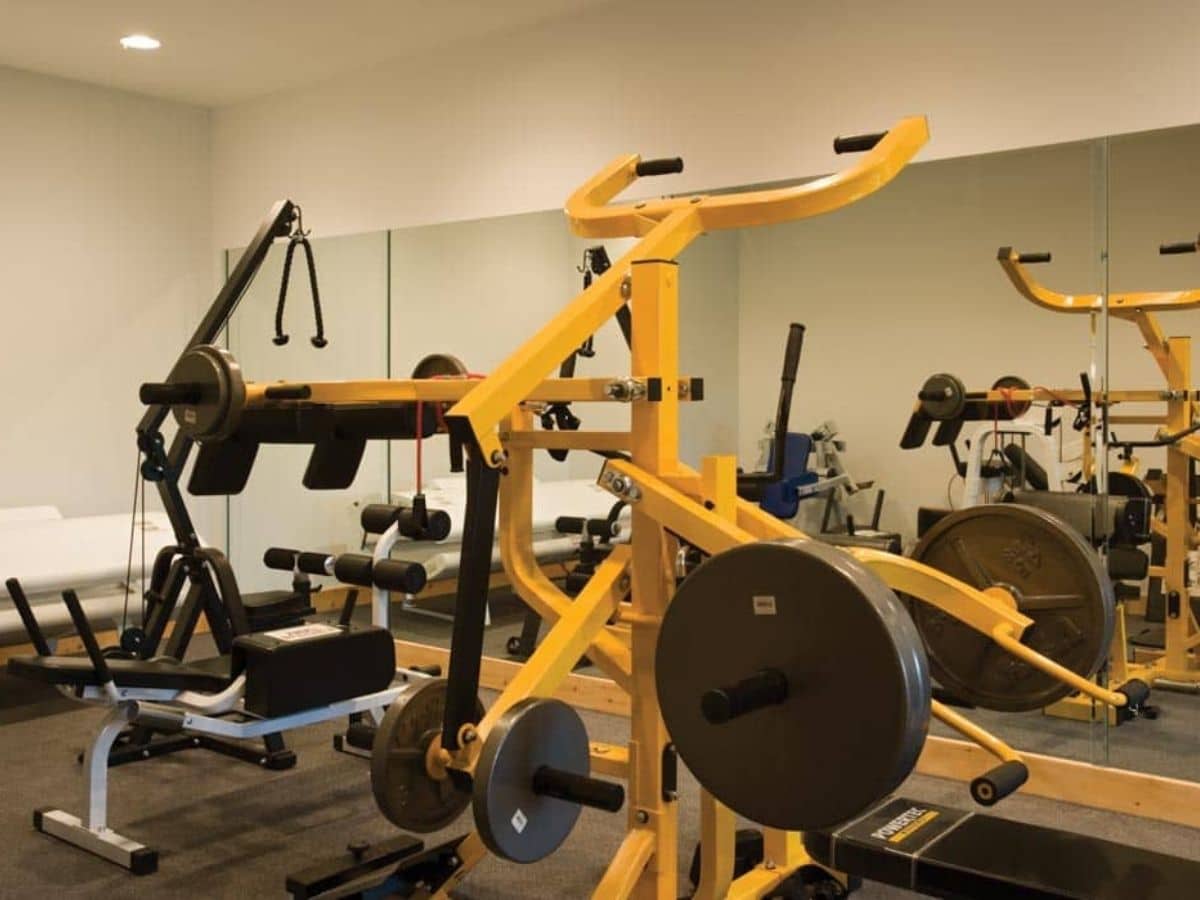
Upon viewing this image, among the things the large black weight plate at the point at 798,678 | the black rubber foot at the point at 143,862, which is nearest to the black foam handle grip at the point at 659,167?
the large black weight plate at the point at 798,678

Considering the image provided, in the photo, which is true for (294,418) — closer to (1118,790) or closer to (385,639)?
(385,639)

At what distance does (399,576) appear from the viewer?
3.39 m

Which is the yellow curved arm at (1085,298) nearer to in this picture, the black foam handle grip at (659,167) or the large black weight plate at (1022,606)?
the large black weight plate at (1022,606)

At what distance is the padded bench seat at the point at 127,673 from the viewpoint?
3225 mm

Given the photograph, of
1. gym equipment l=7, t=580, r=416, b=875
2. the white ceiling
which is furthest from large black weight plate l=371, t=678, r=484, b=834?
the white ceiling

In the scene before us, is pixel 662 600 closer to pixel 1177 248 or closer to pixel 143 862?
pixel 143 862

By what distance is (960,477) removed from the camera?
4.17 m

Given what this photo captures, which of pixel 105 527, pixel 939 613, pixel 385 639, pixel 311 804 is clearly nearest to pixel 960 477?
pixel 939 613

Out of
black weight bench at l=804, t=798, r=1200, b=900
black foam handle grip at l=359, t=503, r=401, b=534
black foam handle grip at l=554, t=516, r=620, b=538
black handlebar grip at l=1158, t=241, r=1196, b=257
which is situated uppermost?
black handlebar grip at l=1158, t=241, r=1196, b=257

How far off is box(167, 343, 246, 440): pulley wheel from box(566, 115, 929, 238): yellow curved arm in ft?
2.71

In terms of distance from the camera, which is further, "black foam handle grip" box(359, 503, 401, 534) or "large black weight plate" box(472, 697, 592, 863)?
"black foam handle grip" box(359, 503, 401, 534)

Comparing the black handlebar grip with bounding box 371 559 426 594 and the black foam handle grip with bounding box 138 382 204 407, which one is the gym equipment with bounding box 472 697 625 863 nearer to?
the black foam handle grip with bounding box 138 382 204 407

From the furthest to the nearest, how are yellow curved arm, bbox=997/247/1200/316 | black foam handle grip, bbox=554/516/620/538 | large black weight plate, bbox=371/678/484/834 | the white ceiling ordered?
the white ceiling, black foam handle grip, bbox=554/516/620/538, yellow curved arm, bbox=997/247/1200/316, large black weight plate, bbox=371/678/484/834

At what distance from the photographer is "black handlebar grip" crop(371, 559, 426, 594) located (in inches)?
132
